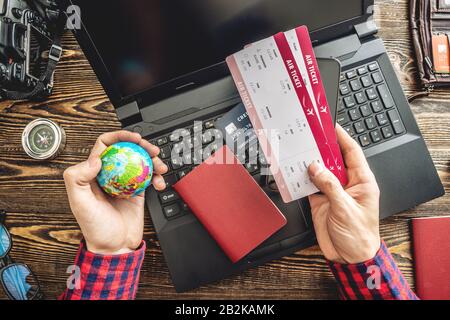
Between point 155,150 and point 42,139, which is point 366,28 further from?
point 42,139

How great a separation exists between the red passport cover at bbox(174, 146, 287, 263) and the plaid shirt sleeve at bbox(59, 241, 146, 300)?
15 cm

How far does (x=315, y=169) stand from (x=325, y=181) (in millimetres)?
26

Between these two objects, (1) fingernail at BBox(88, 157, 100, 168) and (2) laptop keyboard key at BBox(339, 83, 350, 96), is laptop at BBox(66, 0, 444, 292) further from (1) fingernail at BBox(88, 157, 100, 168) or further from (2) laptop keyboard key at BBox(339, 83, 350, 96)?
(1) fingernail at BBox(88, 157, 100, 168)

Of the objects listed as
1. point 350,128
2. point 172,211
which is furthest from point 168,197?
point 350,128

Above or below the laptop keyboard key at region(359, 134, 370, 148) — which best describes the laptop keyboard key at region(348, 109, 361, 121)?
above

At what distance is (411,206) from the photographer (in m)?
0.69

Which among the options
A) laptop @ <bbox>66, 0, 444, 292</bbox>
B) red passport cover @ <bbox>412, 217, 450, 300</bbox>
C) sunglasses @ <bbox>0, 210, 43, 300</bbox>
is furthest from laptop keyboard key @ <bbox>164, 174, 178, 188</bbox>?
red passport cover @ <bbox>412, 217, 450, 300</bbox>

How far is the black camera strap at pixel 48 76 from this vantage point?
2.37ft

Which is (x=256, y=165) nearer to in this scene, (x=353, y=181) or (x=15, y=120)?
(x=353, y=181)

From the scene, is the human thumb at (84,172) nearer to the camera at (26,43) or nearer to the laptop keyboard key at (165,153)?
the laptop keyboard key at (165,153)

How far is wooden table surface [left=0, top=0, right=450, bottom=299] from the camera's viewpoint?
0.72m

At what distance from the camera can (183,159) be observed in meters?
0.68

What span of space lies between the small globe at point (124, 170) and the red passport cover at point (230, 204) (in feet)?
0.27
